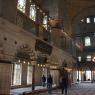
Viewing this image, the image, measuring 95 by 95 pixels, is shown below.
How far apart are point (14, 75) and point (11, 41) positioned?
8.54m

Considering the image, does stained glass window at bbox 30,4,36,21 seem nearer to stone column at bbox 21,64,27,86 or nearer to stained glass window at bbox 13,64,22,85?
stained glass window at bbox 13,64,22,85

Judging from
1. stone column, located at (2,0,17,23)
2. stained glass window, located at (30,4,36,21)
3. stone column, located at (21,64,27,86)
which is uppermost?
stained glass window, located at (30,4,36,21)

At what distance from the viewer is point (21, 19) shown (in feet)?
55.5

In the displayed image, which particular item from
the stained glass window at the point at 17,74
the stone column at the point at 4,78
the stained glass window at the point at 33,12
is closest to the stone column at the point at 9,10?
the stone column at the point at 4,78

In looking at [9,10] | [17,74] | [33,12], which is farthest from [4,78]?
[17,74]

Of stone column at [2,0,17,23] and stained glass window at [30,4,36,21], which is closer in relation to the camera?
stone column at [2,0,17,23]

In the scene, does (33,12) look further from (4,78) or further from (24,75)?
(4,78)

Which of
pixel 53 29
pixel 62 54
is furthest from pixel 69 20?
pixel 53 29

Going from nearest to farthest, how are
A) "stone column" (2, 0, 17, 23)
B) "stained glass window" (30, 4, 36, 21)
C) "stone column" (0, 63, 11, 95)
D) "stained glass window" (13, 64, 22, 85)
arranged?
"stone column" (0, 63, 11, 95) < "stone column" (2, 0, 17, 23) < "stained glass window" (30, 4, 36, 21) < "stained glass window" (13, 64, 22, 85)

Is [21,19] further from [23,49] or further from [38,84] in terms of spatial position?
[38,84]

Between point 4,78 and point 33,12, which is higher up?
point 33,12

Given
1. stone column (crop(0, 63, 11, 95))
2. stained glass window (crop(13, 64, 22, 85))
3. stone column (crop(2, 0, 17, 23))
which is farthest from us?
stained glass window (crop(13, 64, 22, 85))

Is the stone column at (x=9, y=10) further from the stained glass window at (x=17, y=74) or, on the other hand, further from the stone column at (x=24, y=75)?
the stone column at (x=24, y=75)

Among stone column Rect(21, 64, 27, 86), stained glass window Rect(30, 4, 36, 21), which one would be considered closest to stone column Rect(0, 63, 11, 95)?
stained glass window Rect(30, 4, 36, 21)
